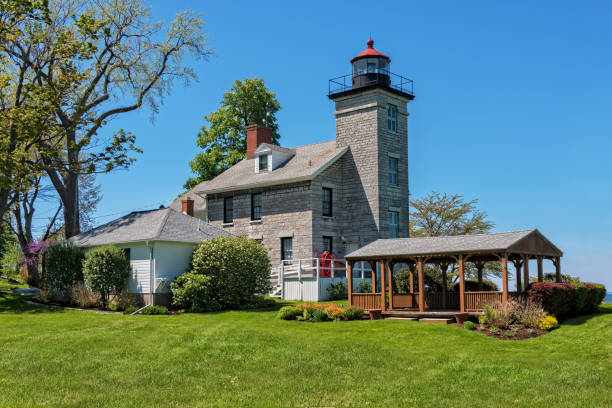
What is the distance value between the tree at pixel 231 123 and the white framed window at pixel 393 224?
1541 cm

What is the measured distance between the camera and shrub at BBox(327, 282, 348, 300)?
28.9 metres

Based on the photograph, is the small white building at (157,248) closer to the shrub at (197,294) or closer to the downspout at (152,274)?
the downspout at (152,274)

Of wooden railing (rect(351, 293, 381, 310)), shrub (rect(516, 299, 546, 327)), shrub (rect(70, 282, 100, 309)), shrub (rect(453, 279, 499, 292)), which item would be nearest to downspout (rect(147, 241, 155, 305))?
shrub (rect(70, 282, 100, 309))

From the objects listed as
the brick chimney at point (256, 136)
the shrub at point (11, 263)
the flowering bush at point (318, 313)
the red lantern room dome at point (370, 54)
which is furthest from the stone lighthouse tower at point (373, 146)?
the shrub at point (11, 263)

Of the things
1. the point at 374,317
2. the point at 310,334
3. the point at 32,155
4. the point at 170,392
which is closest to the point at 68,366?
the point at 170,392

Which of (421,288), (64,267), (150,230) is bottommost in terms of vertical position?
(421,288)

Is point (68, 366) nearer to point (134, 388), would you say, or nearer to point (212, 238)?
point (134, 388)

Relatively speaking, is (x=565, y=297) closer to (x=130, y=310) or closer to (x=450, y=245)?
(x=450, y=245)

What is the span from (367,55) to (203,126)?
17.3 meters

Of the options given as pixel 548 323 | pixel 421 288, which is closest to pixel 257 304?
pixel 421 288

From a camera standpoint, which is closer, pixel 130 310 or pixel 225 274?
pixel 130 310

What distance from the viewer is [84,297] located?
26.7 metres

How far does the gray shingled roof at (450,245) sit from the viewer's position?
2027 centimetres

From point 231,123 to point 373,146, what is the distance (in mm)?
15952
